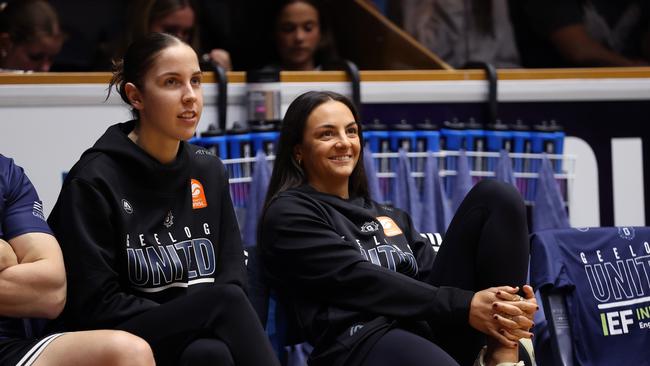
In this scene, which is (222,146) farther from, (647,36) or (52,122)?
(647,36)

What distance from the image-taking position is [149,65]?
8.68ft

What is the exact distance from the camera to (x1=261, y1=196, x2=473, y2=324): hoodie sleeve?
266 centimetres

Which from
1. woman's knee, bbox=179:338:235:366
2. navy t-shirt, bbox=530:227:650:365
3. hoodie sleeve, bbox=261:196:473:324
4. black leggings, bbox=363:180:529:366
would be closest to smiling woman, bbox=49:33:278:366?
woman's knee, bbox=179:338:235:366

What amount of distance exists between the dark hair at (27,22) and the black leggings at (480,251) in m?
1.71

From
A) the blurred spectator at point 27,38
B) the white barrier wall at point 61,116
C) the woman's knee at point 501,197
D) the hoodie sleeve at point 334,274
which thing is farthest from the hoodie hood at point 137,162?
the blurred spectator at point 27,38

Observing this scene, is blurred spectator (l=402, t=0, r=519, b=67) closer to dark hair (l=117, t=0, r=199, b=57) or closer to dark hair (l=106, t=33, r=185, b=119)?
dark hair (l=117, t=0, r=199, b=57)

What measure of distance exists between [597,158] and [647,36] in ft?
3.66

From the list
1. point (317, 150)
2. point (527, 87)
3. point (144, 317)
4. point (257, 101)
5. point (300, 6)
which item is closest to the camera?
point (144, 317)

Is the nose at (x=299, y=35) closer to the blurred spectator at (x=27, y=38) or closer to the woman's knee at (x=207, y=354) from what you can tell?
the blurred spectator at (x=27, y=38)

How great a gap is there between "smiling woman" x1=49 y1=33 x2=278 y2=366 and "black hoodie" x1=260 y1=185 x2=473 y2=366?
0.12 meters

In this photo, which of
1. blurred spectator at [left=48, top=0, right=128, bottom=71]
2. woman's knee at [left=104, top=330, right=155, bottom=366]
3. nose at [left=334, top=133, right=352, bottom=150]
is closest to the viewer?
woman's knee at [left=104, top=330, right=155, bottom=366]

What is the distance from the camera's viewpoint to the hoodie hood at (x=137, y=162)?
8.52ft

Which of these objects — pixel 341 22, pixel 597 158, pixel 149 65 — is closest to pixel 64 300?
pixel 149 65

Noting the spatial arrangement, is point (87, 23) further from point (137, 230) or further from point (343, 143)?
point (137, 230)
